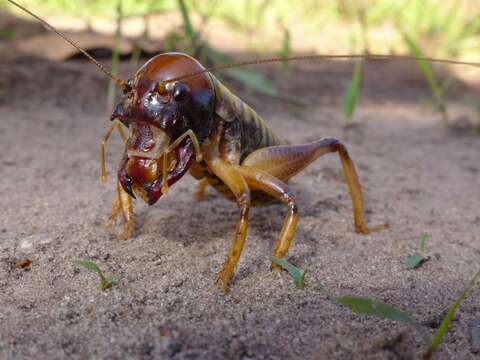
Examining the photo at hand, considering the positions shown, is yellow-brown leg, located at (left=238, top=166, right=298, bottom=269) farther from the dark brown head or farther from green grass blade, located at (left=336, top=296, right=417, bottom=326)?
green grass blade, located at (left=336, top=296, right=417, bottom=326)

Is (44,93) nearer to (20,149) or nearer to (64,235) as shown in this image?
(20,149)

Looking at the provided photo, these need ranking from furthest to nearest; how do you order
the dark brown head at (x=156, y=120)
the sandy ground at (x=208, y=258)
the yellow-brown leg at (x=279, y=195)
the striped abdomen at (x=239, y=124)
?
the striped abdomen at (x=239, y=124), the yellow-brown leg at (x=279, y=195), the dark brown head at (x=156, y=120), the sandy ground at (x=208, y=258)

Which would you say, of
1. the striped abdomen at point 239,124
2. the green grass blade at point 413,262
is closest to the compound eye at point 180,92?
the striped abdomen at point 239,124

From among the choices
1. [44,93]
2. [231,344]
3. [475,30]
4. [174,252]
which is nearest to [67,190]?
[174,252]

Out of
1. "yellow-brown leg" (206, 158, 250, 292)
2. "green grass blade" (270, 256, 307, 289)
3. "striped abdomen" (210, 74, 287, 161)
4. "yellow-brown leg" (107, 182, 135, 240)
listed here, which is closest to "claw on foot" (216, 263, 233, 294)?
"yellow-brown leg" (206, 158, 250, 292)

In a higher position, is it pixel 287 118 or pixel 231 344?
pixel 231 344

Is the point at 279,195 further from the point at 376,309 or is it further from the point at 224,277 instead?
the point at 376,309

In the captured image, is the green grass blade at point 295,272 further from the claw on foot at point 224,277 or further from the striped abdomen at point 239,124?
the striped abdomen at point 239,124
